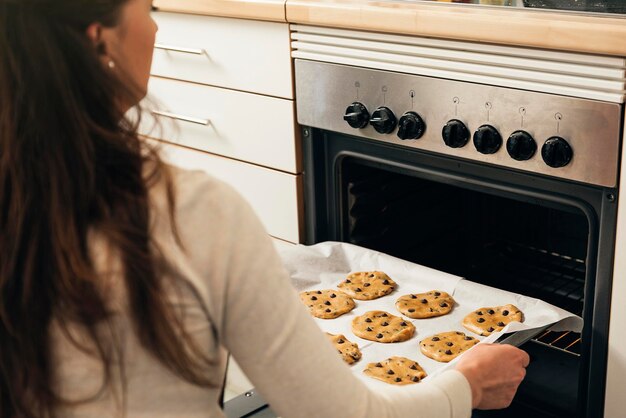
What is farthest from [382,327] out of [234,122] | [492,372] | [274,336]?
[274,336]

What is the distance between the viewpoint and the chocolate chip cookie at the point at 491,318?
4.80 ft

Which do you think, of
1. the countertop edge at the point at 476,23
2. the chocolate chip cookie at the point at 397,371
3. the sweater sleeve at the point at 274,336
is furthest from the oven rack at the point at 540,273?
the sweater sleeve at the point at 274,336

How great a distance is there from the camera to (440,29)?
1.42 m

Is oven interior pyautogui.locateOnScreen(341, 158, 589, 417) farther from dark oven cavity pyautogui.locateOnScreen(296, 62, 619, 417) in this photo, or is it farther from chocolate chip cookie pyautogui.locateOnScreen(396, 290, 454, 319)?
chocolate chip cookie pyautogui.locateOnScreen(396, 290, 454, 319)

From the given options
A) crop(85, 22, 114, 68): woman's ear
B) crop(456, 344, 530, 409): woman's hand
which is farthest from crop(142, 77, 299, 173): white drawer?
crop(85, 22, 114, 68): woman's ear

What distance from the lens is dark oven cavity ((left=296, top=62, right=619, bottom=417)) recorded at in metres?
1.40

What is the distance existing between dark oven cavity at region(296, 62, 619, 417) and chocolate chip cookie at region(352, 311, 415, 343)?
23cm

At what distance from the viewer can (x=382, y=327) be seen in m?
1.51

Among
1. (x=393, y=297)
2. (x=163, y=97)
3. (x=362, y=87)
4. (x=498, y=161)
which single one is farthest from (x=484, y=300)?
(x=163, y=97)

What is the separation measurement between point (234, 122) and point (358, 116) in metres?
0.38

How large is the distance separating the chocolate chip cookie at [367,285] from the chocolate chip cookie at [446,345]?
0.18m

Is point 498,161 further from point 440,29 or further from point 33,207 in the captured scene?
point 33,207

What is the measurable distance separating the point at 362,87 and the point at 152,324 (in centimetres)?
99

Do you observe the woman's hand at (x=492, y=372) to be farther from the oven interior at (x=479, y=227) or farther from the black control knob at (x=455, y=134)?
the black control knob at (x=455, y=134)
